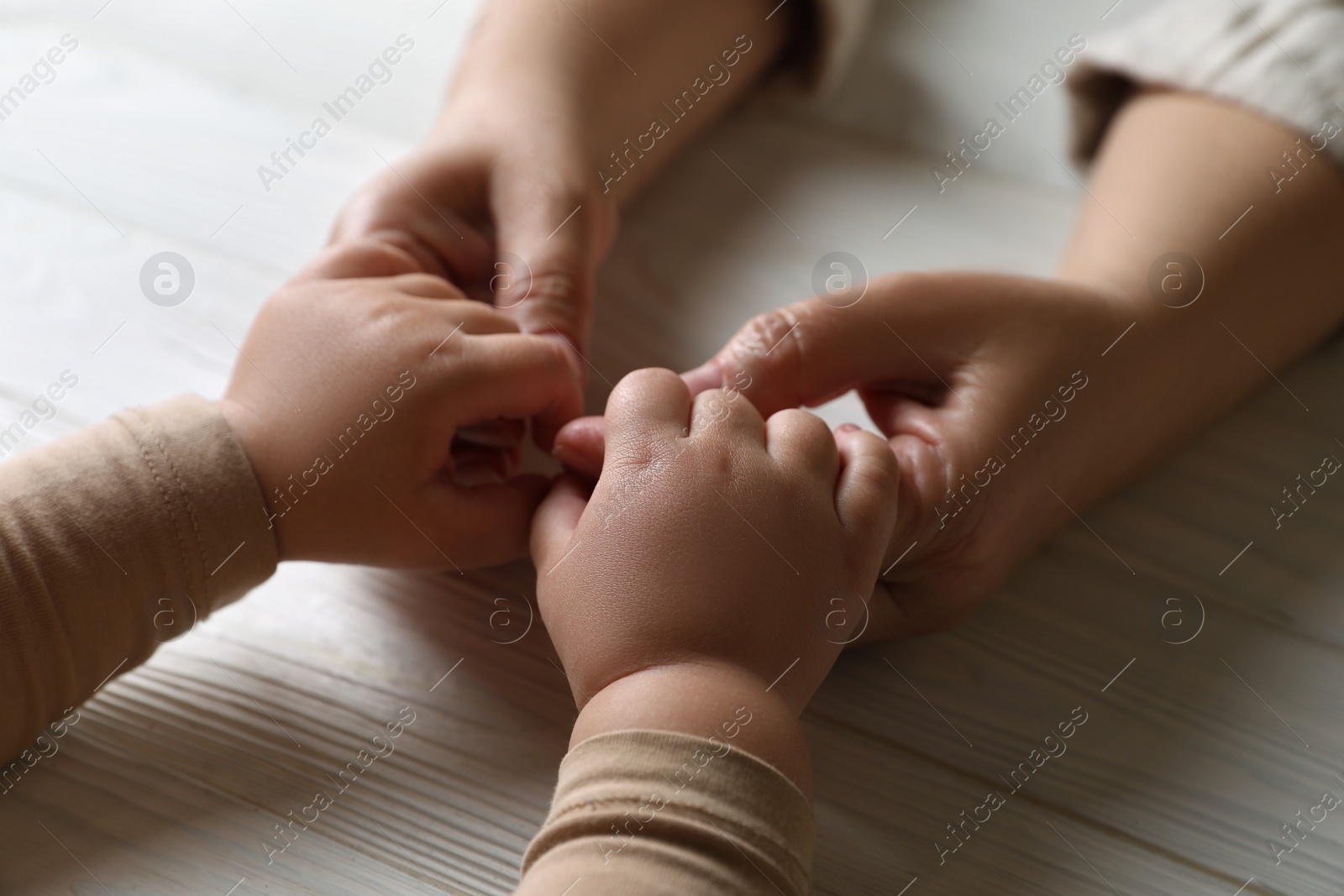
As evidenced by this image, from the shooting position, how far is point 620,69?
2.73 ft

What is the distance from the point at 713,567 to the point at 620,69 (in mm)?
486

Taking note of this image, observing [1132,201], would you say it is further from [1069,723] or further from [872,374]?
[1069,723]

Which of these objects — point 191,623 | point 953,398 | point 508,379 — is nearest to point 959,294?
point 953,398

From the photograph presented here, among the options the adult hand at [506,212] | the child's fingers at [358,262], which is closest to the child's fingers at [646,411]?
the adult hand at [506,212]

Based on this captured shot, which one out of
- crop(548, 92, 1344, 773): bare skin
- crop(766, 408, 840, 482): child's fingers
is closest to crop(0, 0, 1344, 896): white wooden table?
crop(548, 92, 1344, 773): bare skin

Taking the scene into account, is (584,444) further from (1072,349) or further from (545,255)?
(1072,349)

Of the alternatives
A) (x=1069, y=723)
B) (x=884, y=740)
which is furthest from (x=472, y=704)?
(x=1069, y=723)

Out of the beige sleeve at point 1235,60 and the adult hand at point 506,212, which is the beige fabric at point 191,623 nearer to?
the adult hand at point 506,212

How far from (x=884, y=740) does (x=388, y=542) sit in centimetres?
30

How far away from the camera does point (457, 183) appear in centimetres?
72

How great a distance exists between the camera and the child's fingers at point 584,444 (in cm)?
59

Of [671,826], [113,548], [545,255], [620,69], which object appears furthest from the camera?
[620,69]

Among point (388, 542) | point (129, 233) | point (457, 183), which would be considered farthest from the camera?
point (129, 233)

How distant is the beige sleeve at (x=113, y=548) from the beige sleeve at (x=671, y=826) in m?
0.25
